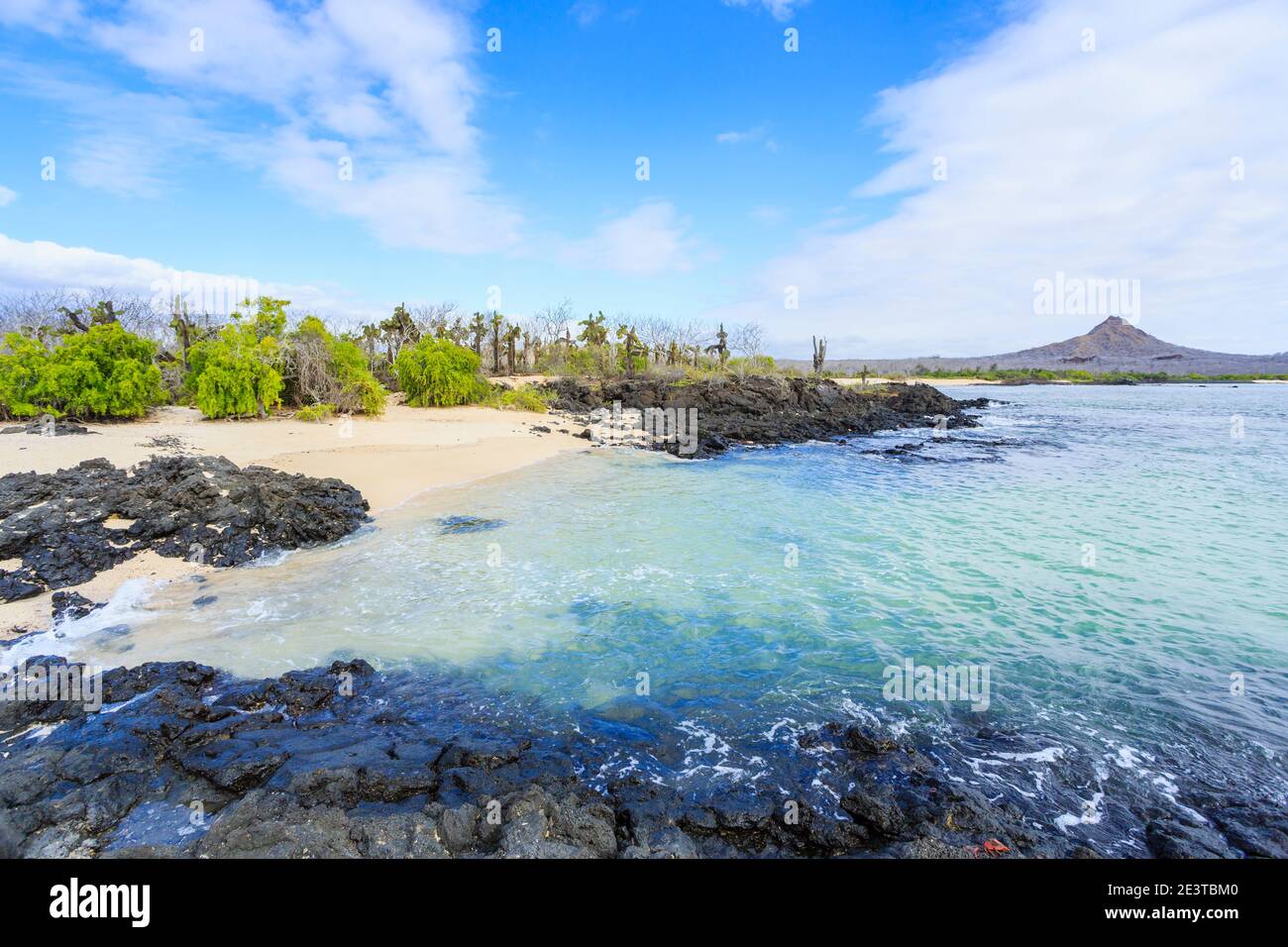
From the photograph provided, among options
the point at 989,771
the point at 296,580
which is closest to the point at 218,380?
the point at 296,580

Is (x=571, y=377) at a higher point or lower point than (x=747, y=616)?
higher

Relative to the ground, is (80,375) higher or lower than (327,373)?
lower

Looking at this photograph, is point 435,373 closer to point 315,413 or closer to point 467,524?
point 315,413

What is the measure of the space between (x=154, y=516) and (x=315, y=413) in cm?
1282

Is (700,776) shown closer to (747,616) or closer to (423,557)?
(747,616)

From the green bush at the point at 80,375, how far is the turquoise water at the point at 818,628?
38.2ft

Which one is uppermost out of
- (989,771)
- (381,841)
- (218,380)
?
(218,380)

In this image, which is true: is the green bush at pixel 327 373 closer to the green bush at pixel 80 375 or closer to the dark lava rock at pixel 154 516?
the green bush at pixel 80 375

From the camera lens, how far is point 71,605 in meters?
7.52

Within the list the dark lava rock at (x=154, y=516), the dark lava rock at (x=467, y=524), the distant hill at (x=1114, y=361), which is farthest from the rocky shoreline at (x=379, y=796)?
the distant hill at (x=1114, y=361)

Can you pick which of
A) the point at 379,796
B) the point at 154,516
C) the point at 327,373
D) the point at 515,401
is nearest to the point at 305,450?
the point at 327,373

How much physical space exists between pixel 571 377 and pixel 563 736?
3831cm

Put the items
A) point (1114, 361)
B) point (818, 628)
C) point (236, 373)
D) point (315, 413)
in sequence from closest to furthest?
point (818, 628) → point (236, 373) → point (315, 413) → point (1114, 361)
